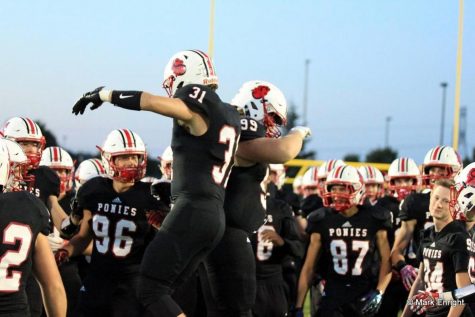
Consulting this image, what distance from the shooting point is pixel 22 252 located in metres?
3.75

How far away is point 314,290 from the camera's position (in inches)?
342

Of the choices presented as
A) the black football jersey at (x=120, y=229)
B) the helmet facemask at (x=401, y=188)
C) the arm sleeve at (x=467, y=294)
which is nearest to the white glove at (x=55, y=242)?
the black football jersey at (x=120, y=229)

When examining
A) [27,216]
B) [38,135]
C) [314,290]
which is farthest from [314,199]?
[27,216]

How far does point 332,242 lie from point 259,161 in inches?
97.9

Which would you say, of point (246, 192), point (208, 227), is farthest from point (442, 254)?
point (208, 227)

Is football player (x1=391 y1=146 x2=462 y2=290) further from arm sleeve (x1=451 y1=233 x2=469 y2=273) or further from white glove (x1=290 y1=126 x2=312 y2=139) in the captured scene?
white glove (x1=290 y1=126 x2=312 y2=139)

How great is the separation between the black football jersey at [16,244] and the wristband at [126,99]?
60 cm

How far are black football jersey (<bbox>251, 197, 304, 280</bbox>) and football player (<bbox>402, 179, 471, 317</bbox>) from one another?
1.67 m

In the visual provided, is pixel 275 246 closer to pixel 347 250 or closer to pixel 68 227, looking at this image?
pixel 347 250

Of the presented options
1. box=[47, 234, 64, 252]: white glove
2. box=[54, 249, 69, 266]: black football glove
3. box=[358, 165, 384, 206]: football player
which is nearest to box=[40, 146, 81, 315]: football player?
box=[47, 234, 64, 252]: white glove

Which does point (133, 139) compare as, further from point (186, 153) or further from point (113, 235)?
point (186, 153)

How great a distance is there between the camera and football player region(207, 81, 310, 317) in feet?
14.8

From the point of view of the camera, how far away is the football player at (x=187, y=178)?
405 cm

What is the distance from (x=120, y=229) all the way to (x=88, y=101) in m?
1.96
